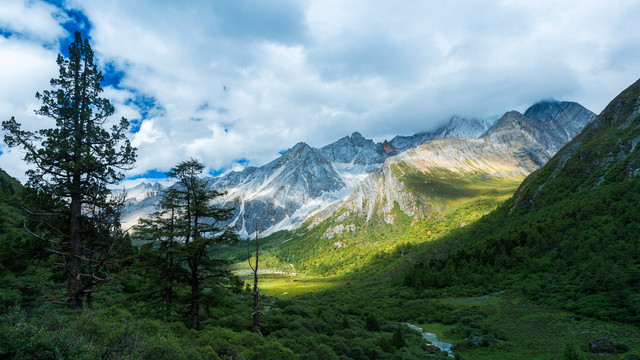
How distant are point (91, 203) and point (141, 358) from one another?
7512 millimetres

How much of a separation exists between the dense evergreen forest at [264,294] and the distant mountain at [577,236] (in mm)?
293

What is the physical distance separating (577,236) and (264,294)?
5825 cm

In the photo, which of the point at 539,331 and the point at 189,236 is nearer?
the point at 189,236

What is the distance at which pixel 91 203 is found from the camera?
12883 millimetres

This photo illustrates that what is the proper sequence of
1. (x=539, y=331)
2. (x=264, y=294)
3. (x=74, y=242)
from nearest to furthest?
(x=74, y=242)
(x=264, y=294)
(x=539, y=331)

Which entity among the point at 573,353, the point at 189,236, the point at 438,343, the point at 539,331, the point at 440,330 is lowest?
the point at 440,330

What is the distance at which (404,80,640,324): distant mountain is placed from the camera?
128 feet

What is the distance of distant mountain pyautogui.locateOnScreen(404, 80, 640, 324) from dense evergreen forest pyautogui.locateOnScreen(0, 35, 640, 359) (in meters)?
0.29

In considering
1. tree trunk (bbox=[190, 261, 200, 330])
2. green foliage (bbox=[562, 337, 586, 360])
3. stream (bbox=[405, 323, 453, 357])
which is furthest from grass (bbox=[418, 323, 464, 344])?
tree trunk (bbox=[190, 261, 200, 330])

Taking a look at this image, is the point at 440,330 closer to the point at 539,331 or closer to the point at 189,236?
the point at 539,331

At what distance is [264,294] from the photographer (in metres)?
30.4

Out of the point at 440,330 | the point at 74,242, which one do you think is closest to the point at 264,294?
the point at 74,242

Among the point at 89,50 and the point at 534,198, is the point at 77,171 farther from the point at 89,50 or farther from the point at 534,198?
the point at 534,198

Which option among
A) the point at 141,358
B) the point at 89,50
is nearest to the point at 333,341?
the point at 141,358
